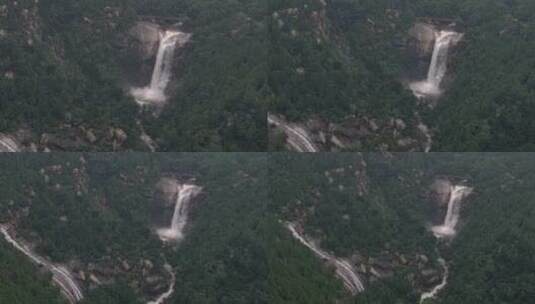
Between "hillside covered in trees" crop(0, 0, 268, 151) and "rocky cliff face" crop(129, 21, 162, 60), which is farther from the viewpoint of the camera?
"rocky cliff face" crop(129, 21, 162, 60)

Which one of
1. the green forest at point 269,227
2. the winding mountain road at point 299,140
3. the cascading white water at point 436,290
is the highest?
the winding mountain road at point 299,140

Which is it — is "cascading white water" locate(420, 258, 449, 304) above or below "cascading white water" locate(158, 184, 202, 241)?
below

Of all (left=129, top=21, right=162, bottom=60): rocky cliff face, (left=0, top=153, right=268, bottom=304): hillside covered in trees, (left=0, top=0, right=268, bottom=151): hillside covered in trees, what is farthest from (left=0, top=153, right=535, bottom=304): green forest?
(left=129, top=21, right=162, bottom=60): rocky cliff face

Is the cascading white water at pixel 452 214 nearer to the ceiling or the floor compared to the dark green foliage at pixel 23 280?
nearer to the ceiling

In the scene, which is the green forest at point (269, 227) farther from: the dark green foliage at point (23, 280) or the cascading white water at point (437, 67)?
the cascading white water at point (437, 67)

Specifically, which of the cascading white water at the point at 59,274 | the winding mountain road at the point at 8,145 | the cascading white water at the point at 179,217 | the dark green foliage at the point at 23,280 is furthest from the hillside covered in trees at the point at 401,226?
the winding mountain road at the point at 8,145

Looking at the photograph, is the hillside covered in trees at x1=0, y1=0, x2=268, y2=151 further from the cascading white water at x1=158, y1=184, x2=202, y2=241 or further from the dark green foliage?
the dark green foliage
